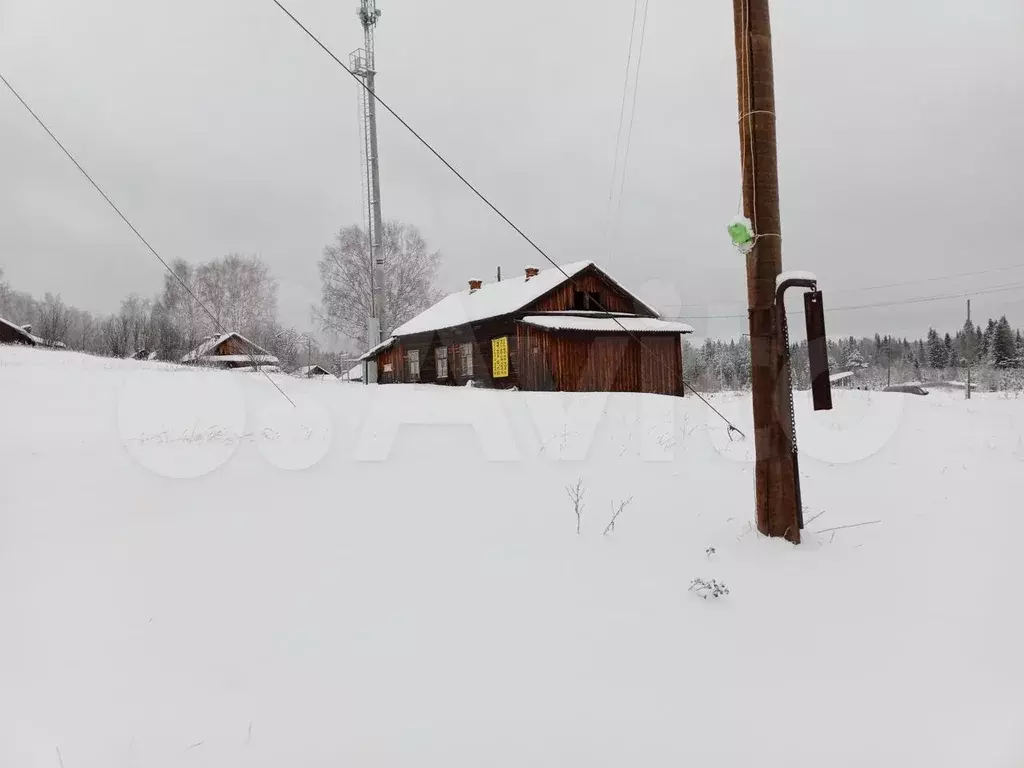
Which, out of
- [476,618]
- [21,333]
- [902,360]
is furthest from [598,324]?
[902,360]

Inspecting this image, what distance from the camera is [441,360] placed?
2345 centimetres

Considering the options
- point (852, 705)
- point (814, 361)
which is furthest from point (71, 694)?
point (814, 361)

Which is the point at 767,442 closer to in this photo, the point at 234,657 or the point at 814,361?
the point at 814,361

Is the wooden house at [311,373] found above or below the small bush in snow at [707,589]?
above

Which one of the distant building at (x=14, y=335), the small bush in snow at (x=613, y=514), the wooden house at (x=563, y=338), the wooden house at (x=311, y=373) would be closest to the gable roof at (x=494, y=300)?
the wooden house at (x=563, y=338)

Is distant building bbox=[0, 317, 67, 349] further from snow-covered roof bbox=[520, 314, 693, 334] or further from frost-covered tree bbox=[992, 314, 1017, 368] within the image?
frost-covered tree bbox=[992, 314, 1017, 368]

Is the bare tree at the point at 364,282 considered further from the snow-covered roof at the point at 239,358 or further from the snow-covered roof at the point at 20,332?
the snow-covered roof at the point at 20,332

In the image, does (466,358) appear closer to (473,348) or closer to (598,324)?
(473,348)

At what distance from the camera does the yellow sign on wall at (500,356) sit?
64.5 ft

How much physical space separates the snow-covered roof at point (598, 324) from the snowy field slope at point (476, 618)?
12897 mm

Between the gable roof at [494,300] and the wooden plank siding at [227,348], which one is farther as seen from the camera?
the wooden plank siding at [227,348]

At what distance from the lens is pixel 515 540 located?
347 cm

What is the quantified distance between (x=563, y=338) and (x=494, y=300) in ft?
13.3

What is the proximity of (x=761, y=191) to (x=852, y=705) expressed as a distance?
3209 millimetres
